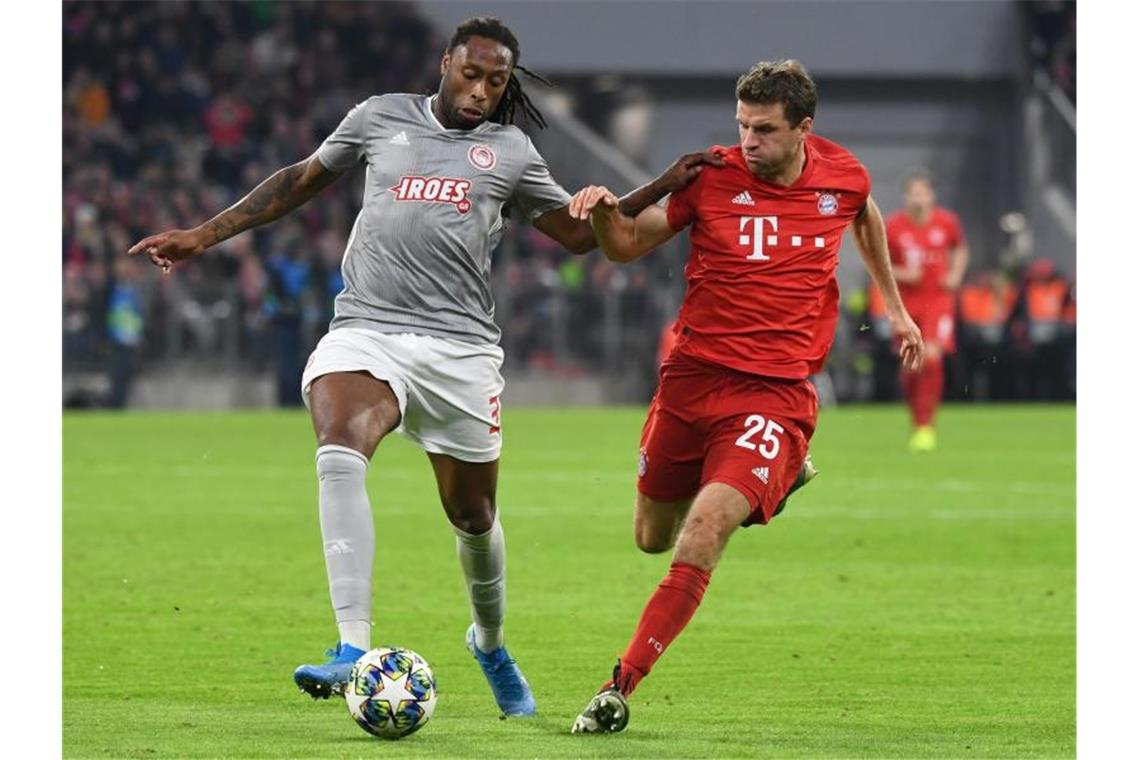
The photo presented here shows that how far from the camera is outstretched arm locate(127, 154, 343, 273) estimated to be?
22.9 feet

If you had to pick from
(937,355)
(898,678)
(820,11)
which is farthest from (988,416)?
(898,678)

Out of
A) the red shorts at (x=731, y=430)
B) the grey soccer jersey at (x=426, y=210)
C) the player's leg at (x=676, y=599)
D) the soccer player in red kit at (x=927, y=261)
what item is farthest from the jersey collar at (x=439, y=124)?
the soccer player in red kit at (x=927, y=261)

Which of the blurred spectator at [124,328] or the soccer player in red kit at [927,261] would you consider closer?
the soccer player in red kit at [927,261]

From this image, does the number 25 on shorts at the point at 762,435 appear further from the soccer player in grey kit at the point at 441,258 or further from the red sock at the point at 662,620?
the soccer player in grey kit at the point at 441,258

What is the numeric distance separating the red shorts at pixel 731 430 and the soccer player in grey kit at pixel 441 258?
1.91 ft

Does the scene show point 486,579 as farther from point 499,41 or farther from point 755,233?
point 499,41

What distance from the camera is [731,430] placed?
6988 millimetres

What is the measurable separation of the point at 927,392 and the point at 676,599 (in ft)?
41.7

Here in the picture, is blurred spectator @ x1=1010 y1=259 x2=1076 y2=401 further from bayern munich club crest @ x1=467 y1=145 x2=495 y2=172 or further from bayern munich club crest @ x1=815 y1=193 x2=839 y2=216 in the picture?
bayern munich club crest @ x1=467 y1=145 x2=495 y2=172

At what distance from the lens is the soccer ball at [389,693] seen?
607cm

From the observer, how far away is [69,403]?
87.5 feet

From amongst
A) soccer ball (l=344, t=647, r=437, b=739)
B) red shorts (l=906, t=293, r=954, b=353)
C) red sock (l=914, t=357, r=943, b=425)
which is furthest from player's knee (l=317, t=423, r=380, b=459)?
red sock (l=914, t=357, r=943, b=425)

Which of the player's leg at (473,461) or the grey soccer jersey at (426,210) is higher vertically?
the grey soccer jersey at (426,210)

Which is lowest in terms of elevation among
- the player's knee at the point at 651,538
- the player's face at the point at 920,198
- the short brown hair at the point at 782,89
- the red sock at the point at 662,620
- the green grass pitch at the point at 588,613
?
the green grass pitch at the point at 588,613
